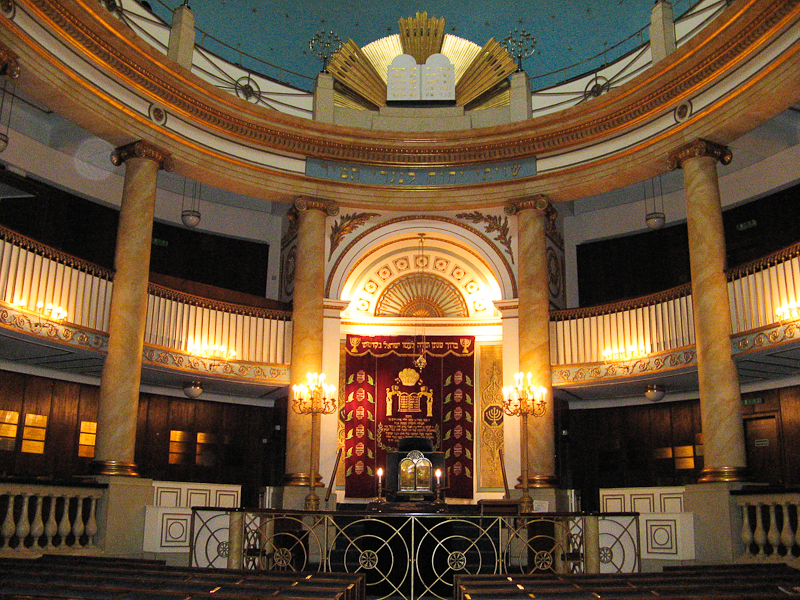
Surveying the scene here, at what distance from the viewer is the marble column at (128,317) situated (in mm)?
11602

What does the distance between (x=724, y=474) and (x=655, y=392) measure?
10.7 feet

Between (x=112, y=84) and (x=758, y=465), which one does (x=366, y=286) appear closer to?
(x=112, y=84)

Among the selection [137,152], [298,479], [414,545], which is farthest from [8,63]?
[414,545]

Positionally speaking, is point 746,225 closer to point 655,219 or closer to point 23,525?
point 655,219

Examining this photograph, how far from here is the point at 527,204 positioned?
48.3 feet

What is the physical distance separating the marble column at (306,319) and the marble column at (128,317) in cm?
280

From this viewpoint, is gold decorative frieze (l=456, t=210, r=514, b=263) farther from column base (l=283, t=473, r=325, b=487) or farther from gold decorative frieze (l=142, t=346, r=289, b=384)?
column base (l=283, t=473, r=325, b=487)

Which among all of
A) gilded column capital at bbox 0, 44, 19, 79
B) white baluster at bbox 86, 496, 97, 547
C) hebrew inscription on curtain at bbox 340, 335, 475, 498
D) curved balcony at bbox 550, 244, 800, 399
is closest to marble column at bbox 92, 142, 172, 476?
white baluster at bbox 86, 496, 97, 547

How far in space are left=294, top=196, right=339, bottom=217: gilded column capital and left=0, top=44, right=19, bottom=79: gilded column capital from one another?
5.58 m

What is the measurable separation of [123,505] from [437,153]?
8819 mm

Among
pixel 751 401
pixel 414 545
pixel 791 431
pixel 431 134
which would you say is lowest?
pixel 414 545

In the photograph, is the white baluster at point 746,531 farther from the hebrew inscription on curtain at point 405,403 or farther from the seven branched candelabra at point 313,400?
the seven branched candelabra at point 313,400

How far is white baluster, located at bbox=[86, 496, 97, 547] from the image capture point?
10.5m

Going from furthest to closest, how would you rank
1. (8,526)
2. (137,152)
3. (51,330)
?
(137,152) < (51,330) < (8,526)
